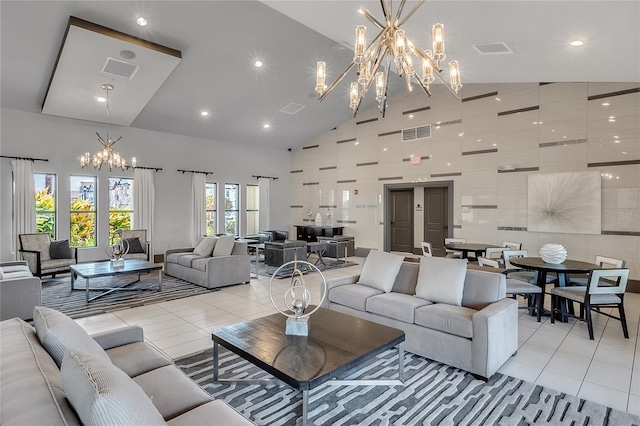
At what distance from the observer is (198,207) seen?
9.11 meters

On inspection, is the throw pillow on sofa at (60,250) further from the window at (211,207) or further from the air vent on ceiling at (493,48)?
the air vent on ceiling at (493,48)

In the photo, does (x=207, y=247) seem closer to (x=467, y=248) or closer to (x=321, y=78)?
(x=321, y=78)

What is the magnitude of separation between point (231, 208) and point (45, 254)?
181 inches

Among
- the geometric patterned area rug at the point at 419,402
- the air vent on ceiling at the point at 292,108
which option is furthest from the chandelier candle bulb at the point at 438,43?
the air vent on ceiling at the point at 292,108

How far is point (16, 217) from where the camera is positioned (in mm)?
6555

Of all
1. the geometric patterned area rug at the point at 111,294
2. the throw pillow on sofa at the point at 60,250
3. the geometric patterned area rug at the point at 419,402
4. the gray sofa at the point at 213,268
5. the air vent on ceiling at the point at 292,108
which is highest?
the air vent on ceiling at the point at 292,108

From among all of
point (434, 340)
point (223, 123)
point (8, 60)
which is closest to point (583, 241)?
point (434, 340)

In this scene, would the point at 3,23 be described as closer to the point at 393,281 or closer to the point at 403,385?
the point at 393,281

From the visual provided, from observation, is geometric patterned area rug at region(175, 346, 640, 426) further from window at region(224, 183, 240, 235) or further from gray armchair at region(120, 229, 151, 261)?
window at region(224, 183, 240, 235)

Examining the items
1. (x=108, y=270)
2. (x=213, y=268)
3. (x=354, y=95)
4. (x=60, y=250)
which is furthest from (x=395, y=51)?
(x=60, y=250)

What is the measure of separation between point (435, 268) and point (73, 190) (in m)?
7.79

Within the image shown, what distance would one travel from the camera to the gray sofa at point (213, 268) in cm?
582

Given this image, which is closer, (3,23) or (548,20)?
(548,20)

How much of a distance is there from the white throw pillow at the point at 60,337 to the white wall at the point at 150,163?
6.55 meters
